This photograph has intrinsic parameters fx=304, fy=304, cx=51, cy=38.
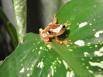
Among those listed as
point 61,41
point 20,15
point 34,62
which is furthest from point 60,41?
point 20,15

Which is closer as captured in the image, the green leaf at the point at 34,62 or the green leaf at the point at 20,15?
the green leaf at the point at 34,62

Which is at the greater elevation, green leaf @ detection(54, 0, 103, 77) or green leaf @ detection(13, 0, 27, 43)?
green leaf @ detection(13, 0, 27, 43)

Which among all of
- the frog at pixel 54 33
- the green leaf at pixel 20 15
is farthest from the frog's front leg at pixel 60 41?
the green leaf at pixel 20 15

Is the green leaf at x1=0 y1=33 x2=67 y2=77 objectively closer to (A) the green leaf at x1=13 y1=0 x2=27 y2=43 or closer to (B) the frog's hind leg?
(B) the frog's hind leg

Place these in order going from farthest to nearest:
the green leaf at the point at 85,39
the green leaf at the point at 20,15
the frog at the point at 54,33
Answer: the green leaf at the point at 20,15
the frog at the point at 54,33
the green leaf at the point at 85,39

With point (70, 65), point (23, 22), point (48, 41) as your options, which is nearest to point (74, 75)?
point (70, 65)

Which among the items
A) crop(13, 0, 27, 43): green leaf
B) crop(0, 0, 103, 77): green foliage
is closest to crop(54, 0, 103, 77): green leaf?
crop(0, 0, 103, 77): green foliage

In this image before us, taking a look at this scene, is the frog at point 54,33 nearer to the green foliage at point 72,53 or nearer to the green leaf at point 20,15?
the green foliage at point 72,53
